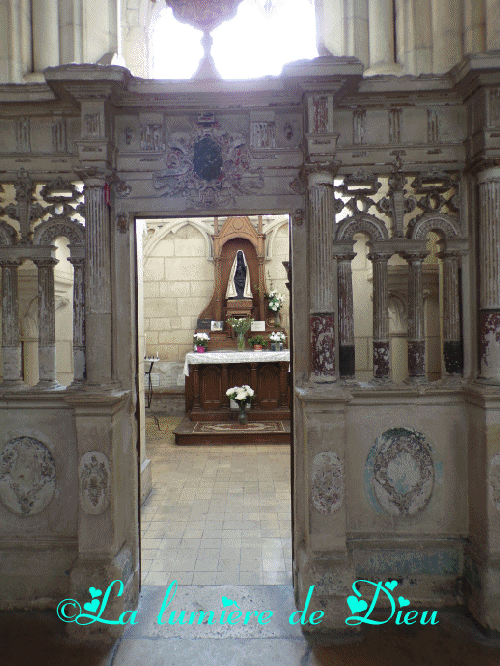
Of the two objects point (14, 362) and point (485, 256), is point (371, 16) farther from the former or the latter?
point (14, 362)

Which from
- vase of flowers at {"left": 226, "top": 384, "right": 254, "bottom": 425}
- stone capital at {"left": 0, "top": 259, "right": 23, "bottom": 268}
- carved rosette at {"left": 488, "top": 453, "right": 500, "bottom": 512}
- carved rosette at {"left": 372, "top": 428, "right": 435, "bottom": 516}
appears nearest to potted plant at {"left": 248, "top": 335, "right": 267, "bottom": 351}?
vase of flowers at {"left": 226, "top": 384, "right": 254, "bottom": 425}

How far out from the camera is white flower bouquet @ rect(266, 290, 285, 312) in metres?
9.27

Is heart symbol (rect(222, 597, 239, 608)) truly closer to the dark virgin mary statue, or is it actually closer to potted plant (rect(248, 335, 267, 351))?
potted plant (rect(248, 335, 267, 351))

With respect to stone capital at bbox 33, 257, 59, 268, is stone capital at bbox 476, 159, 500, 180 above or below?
above

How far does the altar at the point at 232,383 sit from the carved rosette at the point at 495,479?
5133 millimetres

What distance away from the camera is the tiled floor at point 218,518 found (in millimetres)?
3754

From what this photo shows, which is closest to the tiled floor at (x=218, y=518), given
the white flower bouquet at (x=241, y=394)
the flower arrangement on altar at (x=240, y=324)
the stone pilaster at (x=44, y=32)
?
the white flower bouquet at (x=241, y=394)

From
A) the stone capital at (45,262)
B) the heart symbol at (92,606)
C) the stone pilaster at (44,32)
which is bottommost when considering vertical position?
the heart symbol at (92,606)

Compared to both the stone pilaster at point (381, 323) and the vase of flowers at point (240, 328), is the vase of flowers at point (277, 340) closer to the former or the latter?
the vase of flowers at point (240, 328)

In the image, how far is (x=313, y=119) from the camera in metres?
3.07

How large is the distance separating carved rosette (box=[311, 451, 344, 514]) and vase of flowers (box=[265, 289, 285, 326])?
248 inches

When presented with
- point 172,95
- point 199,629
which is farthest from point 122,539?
point 172,95

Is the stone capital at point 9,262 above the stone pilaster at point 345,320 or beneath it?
above

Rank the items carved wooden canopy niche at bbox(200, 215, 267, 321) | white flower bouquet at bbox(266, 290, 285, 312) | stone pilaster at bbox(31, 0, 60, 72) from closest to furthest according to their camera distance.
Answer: stone pilaster at bbox(31, 0, 60, 72), white flower bouquet at bbox(266, 290, 285, 312), carved wooden canopy niche at bbox(200, 215, 267, 321)
